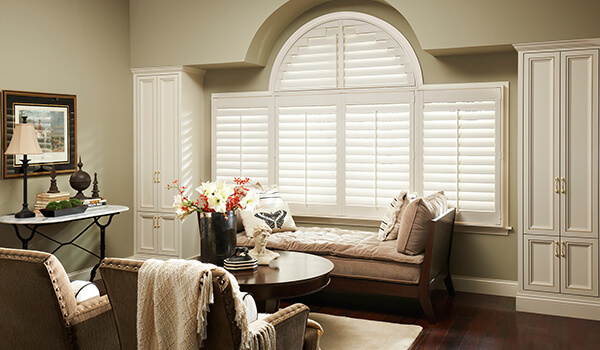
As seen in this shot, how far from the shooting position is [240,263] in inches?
135

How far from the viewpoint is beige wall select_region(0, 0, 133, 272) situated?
15.1 feet

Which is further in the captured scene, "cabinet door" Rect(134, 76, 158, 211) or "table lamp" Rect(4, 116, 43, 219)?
"cabinet door" Rect(134, 76, 158, 211)

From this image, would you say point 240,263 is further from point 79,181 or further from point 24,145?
point 79,181

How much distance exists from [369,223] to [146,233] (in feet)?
7.59

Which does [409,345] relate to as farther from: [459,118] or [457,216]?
[459,118]

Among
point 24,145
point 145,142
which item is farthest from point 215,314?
point 145,142

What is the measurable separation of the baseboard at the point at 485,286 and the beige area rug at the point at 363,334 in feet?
3.62

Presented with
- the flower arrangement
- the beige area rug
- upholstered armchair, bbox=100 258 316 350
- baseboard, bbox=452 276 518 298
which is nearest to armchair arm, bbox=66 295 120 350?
upholstered armchair, bbox=100 258 316 350

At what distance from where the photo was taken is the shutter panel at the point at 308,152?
5320 mm

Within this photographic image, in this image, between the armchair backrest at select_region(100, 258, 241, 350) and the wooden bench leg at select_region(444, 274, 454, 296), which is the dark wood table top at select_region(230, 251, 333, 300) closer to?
the armchair backrest at select_region(100, 258, 241, 350)

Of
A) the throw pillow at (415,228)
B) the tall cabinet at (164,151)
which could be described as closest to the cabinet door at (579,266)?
the throw pillow at (415,228)

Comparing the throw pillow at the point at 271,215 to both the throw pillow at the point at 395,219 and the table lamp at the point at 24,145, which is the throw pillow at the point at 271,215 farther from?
the table lamp at the point at 24,145

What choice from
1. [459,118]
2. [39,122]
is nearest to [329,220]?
[459,118]

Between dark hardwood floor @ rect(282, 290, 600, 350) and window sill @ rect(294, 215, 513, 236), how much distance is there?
551mm
